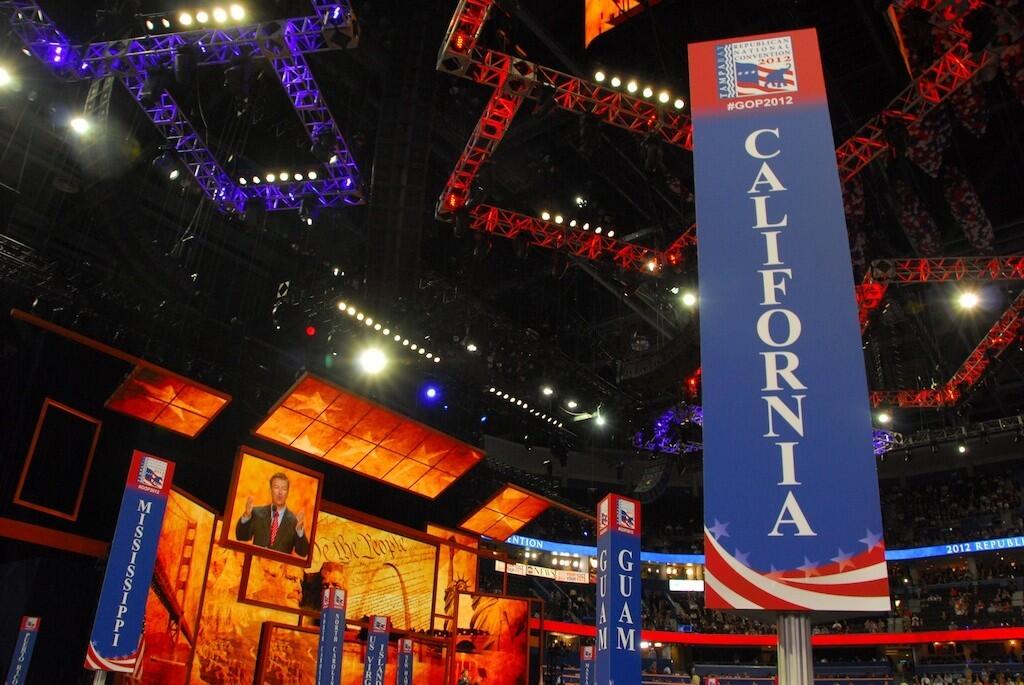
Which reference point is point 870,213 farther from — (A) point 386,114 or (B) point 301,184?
(B) point 301,184

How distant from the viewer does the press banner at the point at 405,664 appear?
40.6 feet

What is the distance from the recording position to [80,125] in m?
12.1

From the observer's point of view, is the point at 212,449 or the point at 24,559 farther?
the point at 212,449

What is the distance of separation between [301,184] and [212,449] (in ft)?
17.2

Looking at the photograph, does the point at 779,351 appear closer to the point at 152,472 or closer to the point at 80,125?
the point at 152,472

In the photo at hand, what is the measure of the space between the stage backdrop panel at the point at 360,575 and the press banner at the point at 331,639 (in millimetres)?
3548

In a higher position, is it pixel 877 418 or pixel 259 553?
pixel 877 418

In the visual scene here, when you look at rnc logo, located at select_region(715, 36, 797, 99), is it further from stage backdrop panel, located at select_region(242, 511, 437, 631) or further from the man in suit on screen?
stage backdrop panel, located at select_region(242, 511, 437, 631)

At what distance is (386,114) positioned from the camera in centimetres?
1180

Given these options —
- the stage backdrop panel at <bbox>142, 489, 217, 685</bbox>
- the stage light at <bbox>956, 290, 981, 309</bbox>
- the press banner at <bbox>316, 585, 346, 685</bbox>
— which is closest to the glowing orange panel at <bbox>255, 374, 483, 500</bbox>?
the stage backdrop panel at <bbox>142, 489, 217, 685</bbox>

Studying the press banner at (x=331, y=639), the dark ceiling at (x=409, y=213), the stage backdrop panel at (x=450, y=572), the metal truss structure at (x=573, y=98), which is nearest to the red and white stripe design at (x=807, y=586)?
the metal truss structure at (x=573, y=98)

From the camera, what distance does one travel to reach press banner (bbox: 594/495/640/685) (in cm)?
648

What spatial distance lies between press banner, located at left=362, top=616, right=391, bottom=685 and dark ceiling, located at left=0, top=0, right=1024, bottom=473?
5095mm

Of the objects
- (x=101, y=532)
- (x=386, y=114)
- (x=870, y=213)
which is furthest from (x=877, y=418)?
(x=101, y=532)
